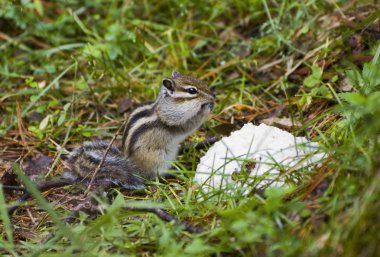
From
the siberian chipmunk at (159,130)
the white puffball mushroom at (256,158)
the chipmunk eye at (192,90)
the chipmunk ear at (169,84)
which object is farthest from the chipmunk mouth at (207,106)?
the white puffball mushroom at (256,158)

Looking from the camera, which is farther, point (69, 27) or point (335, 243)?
point (69, 27)

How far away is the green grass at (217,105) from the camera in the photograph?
106 inches

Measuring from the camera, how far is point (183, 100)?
4391 millimetres

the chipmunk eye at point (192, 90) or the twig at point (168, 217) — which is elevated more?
the chipmunk eye at point (192, 90)

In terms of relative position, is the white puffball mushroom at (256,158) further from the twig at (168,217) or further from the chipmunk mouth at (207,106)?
the chipmunk mouth at (207,106)

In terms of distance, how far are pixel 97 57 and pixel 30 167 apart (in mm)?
1238

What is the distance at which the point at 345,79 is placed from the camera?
450cm

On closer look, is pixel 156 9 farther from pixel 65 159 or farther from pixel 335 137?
pixel 335 137

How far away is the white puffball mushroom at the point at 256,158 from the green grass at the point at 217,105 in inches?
3.9

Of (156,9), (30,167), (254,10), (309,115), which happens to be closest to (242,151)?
(309,115)

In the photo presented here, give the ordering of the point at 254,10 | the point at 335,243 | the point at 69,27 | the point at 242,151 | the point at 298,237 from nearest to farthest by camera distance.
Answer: the point at 335,243 < the point at 298,237 < the point at 242,151 < the point at 254,10 < the point at 69,27

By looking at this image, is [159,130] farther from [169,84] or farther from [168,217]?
[168,217]

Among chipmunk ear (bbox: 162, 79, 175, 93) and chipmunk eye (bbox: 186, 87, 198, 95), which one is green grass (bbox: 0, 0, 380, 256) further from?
chipmunk ear (bbox: 162, 79, 175, 93)

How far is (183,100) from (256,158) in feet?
3.30
